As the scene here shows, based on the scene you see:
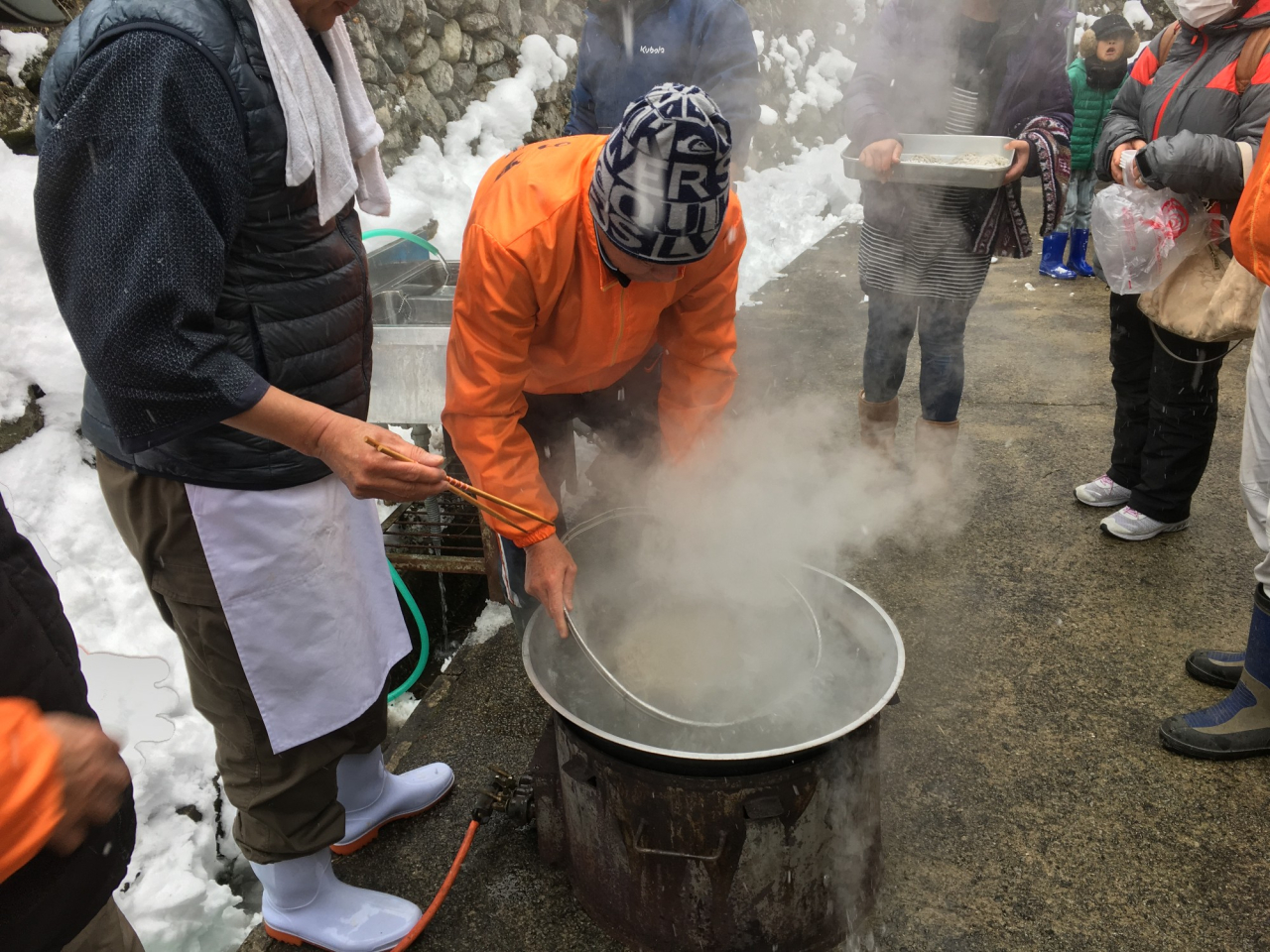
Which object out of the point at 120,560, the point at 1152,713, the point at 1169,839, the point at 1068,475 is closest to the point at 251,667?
the point at 120,560

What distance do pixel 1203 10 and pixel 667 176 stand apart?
2.31 meters

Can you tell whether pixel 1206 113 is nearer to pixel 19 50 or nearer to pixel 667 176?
pixel 667 176

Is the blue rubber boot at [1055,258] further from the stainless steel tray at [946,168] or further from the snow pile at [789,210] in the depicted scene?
the stainless steel tray at [946,168]

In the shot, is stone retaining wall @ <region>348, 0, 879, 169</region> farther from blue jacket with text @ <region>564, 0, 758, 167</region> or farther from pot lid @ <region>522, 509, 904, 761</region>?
pot lid @ <region>522, 509, 904, 761</region>

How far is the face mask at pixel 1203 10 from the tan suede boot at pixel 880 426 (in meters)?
1.77

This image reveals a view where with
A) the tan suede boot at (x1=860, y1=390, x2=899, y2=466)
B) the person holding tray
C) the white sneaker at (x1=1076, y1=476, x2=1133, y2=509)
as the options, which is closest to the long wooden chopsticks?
the person holding tray

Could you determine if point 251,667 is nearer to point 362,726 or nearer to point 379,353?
point 362,726

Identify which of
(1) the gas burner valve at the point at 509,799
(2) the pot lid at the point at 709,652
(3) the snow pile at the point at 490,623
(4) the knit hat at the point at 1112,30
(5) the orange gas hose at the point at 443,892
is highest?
(4) the knit hat at the point at 1112,30

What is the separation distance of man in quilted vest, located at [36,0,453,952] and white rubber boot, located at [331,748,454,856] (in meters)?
0.22

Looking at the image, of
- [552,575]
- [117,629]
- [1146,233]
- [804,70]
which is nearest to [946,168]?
[1146,233]

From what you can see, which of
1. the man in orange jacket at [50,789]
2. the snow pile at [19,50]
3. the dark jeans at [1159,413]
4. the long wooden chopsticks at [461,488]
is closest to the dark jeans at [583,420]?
the long wooden chopsticks at [461,488]

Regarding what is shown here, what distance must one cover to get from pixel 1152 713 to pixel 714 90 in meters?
3.30

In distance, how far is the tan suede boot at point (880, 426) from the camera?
12.9ft

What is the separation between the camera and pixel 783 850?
183 centimetres
